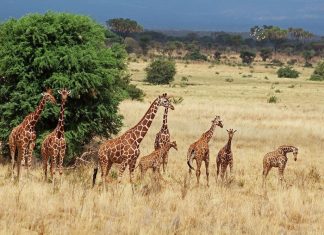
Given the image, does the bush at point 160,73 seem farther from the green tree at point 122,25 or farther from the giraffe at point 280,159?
the green tree at point 122,25

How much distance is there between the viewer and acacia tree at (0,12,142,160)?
665 inches

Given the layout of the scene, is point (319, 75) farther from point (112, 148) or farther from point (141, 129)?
point (112, 148)

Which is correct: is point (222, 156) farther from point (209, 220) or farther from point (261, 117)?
point (261, 117)

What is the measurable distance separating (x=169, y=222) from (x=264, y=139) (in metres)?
17.4

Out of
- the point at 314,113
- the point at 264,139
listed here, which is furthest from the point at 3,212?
the point at 314,113

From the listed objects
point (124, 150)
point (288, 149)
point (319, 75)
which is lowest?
point (319, 75)

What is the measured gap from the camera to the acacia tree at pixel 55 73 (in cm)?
1689

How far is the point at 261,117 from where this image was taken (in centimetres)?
3450

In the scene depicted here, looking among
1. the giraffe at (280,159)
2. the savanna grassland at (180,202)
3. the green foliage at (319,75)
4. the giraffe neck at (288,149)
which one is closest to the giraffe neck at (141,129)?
the savanna grassland at (180,202)

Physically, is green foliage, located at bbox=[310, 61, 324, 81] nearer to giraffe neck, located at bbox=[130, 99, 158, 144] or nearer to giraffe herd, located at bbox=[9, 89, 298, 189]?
giraffe herd, located at bbox=[9, 89, 298, 189]

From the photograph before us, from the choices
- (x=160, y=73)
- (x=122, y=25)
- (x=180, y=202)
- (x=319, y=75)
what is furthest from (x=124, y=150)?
(x=122, y=25)

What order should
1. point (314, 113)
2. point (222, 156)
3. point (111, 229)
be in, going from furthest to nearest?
point (314, 113), point (222, 156), point (111, 229)

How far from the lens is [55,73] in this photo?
55.6 feet

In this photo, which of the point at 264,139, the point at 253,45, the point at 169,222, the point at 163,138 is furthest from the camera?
the point at 253,45
